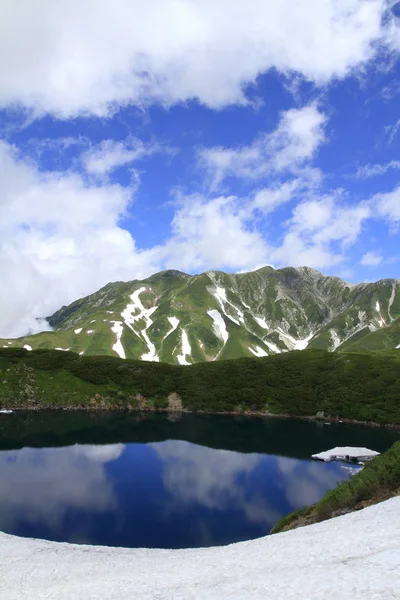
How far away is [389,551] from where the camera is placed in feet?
64.7

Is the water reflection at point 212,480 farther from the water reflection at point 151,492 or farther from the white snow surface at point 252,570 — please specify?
the white snow surface at point 252,570

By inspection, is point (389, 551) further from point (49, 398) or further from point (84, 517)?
point (49, 398)

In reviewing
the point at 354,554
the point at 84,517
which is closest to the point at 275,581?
the point at 354,554

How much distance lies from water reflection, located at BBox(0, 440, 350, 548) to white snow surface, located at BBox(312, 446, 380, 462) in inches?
159

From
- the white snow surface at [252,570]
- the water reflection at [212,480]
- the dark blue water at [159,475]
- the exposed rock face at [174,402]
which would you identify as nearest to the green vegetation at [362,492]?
the white snow surface at [252,570]

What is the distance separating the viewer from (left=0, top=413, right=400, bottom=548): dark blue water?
50719 mm

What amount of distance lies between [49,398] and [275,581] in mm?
135052

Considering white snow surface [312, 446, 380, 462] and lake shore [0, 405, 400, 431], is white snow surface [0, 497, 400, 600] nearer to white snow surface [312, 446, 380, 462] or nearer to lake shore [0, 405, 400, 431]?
white snow surface [312, 446, 380, 462]

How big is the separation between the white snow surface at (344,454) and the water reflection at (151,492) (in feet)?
13.3

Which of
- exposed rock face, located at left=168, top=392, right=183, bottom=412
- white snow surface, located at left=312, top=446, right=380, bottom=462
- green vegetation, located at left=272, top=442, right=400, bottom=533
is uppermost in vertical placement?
exposed rock face, located at left=168, top=392, right=183, bottom=412

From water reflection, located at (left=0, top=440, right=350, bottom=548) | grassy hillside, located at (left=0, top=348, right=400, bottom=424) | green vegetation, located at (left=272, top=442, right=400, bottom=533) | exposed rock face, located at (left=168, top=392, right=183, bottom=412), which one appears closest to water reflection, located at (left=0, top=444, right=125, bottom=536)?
water reflection, located at (left=0, top=440, right=350, bottom=548)

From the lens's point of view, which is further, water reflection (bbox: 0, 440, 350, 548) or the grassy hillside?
the grassy hillside

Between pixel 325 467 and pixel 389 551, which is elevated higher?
pixel 389 551

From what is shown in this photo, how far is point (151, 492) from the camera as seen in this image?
6512 cm
